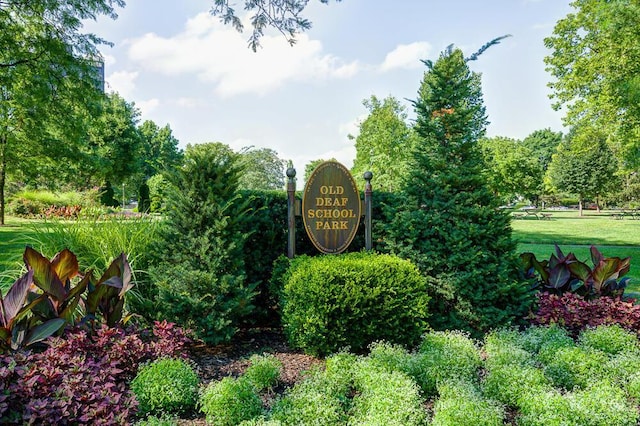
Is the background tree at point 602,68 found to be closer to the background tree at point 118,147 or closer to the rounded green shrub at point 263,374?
the rounded green shrub at point 263,374

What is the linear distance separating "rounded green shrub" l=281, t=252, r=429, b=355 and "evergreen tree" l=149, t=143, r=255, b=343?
1.80 feet

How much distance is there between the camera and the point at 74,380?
2502 mm

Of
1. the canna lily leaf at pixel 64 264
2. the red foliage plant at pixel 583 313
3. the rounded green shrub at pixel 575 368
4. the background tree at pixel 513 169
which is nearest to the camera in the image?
the rounded green shrub at pixel 575 368

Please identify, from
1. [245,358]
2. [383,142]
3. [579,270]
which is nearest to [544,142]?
[383,142]

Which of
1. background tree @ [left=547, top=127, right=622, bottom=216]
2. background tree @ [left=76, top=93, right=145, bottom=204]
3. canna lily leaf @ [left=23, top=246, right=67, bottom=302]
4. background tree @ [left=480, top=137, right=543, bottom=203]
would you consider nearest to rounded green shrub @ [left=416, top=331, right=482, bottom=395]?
canna lily leaf @ [left=23, top=246, right=67, bottom=302]

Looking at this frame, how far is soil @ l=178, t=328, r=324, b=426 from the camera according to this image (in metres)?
3.27

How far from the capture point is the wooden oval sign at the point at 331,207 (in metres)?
4.86

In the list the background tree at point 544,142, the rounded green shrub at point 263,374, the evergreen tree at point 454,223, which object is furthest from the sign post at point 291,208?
the background tree at point 544,142

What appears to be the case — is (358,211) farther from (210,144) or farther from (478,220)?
(210,144)

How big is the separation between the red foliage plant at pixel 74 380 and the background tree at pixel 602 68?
415 inches

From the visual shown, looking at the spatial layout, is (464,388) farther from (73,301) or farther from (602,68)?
(602,68)

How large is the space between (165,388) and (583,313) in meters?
4.01

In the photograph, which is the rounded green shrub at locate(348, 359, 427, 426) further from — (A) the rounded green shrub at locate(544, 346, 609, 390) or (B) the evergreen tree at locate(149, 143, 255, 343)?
(B) the evergreen tree at locate(149, 143, 255, 343)

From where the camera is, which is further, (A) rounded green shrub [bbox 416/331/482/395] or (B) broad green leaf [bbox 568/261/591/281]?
(B) broad green leaf [bbox 568/261/591/281]
